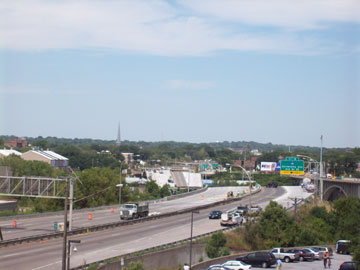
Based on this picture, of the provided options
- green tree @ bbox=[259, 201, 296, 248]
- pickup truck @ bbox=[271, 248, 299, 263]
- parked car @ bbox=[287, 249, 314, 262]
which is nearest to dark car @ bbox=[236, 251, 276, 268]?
pickup truck @ bbox=[271, 248, 299, 263]

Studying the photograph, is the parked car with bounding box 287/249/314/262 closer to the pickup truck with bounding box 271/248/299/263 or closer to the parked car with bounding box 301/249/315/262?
the parked car with bounding box 301/249/315/262

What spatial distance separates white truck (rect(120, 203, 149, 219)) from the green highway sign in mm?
24967

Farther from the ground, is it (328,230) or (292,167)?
(292,167)

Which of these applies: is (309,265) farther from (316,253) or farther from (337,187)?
(337,187)

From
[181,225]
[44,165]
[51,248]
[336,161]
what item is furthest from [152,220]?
[336,161]

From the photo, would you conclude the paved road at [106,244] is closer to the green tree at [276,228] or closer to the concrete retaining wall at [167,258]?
the concrete retaining wall at [167,258]

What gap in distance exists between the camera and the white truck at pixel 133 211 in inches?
2448

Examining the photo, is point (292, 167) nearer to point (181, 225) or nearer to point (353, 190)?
point (353, 190)

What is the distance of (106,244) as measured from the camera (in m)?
44.6

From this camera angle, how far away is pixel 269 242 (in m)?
51.2

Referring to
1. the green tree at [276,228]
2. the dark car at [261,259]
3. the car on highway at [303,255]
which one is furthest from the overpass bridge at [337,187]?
the dark car at [261,259]

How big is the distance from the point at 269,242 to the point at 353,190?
46.0 meters

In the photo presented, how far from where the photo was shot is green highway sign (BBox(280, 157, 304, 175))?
80500mm

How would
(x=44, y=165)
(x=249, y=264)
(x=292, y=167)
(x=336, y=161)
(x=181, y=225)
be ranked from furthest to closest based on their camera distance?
1. (x=336, y=161)
2. (x=44, y=165)
3. (x=292, y=167)
4. (x=181, y=225)
5. (x=249, y=264)
